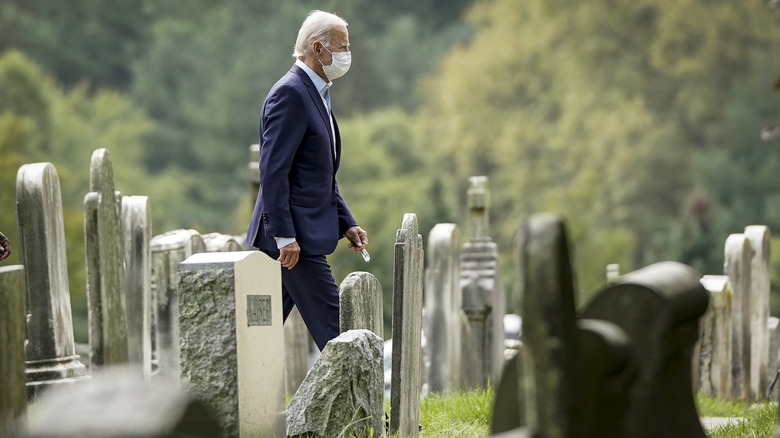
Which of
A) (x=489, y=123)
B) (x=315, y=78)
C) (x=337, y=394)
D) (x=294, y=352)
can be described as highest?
(x=489, y=123)

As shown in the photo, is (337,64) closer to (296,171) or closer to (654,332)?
(296,171)

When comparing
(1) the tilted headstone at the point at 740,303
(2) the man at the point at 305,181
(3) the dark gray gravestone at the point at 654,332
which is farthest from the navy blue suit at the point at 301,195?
(1) the tilted headstone at the point at 740,303

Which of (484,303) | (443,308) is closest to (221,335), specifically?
(443,308)

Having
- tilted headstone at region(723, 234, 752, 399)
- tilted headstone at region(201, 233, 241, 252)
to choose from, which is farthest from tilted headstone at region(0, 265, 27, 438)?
tilted headstone at region(723, 234, 752, 399)

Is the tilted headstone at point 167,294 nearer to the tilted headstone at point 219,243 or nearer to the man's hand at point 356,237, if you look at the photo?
the tilted headstone at point 219,243

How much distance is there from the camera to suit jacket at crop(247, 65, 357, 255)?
7020 mm

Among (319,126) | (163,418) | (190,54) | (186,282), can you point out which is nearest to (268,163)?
(319,126)

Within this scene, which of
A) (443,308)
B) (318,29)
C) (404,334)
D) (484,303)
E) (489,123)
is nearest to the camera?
(404,334)

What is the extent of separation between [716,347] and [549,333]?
7537mm

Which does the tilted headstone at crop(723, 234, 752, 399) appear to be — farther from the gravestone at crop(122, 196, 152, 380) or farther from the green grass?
the gravestone at crop(122, 196, 152, 380)

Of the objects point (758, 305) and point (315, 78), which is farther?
point (758, 305)

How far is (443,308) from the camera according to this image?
1142 centimetres

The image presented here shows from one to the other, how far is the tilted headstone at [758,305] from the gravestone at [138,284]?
5.23 metres

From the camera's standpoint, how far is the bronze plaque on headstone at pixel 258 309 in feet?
19.9
